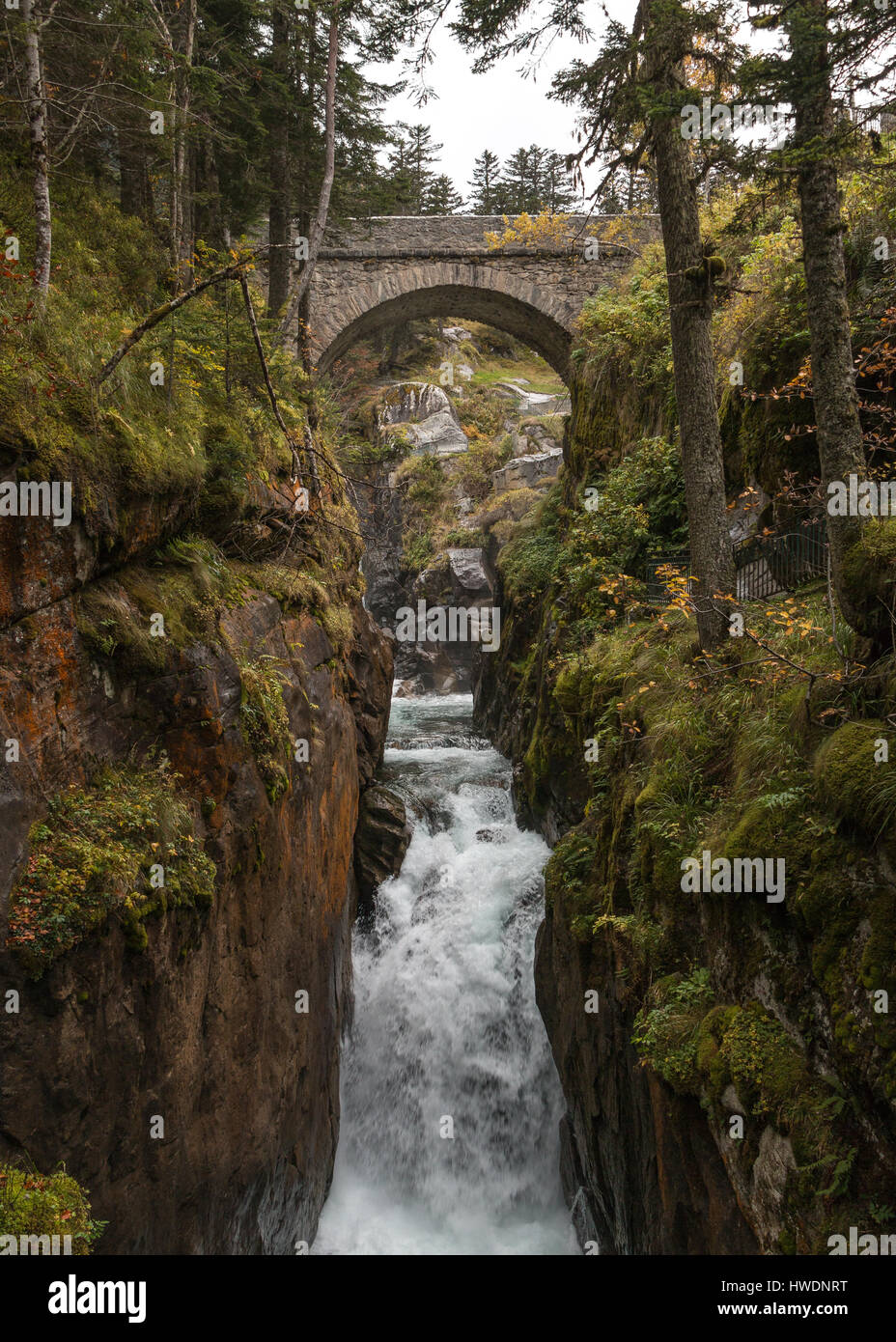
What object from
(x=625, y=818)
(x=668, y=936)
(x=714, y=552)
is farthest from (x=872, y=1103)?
(x=714, y=552)

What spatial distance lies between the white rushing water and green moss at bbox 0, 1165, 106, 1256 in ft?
19.0

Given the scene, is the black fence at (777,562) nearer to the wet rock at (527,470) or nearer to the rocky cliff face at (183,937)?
the rocky cliff face at (183,937)

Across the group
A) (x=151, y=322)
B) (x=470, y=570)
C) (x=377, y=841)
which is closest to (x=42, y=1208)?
(x=151, y=322)

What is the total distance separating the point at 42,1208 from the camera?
363cm

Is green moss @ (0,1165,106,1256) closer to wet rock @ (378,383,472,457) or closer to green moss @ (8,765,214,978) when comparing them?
green moss @ (8,765,214,978)

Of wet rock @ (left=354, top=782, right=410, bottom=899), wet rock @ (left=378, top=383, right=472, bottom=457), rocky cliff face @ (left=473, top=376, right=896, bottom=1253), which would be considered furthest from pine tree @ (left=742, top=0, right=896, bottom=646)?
wet rock @ (left=378, top=383, right=472, bottom=457)

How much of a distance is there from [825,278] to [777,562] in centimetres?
309

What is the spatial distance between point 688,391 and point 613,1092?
6.73 m

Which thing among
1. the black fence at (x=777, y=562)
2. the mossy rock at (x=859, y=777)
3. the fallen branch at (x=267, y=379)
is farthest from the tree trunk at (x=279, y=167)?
the mossy rock at (x=859, y=777)

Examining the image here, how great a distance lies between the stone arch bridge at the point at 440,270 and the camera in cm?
1908

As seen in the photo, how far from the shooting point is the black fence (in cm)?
722

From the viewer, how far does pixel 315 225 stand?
11430 mm

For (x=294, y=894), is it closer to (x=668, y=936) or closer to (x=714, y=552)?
(x=668, y=936)

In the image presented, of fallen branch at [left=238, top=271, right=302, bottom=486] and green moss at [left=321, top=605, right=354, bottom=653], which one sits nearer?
fallen branch at [left=238, top=271, right=302, bottom=486]
